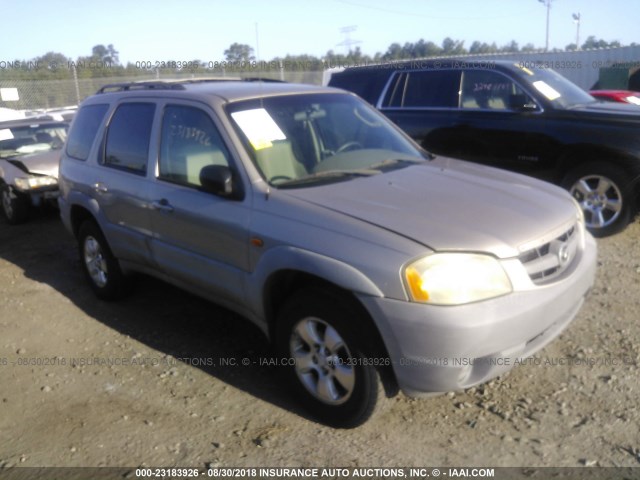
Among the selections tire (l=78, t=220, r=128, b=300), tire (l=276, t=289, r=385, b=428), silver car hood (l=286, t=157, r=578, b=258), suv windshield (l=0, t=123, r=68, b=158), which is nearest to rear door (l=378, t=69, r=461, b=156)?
silver car hood (l=286, t=157, r=578, b=258)

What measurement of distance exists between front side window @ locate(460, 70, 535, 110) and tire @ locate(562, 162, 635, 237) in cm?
97

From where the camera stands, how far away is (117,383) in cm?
390

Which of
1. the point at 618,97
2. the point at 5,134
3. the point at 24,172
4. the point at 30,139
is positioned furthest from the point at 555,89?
the point at 5,134

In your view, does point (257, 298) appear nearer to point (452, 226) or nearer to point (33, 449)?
point (452, 226)

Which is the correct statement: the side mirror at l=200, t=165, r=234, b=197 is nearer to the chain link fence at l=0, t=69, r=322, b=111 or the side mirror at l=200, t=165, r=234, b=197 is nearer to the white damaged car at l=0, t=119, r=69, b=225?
the white damaged car at l=0, t=119, r=69, b=225

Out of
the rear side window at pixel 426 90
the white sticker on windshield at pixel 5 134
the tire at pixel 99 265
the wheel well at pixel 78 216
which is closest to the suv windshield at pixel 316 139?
the tire at pixel 99 265

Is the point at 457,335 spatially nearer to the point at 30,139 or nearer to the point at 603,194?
the point at 603,194

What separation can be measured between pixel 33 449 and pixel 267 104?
245 centimetres

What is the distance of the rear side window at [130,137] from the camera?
4.38m

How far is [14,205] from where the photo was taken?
26.7 ft

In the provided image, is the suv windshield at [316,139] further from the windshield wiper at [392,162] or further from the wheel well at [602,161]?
the wheel well at [602,161]

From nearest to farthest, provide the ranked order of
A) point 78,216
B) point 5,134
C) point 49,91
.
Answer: point 78,216 < point 5,134 < point 49,91

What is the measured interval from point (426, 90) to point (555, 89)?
4.75 ft

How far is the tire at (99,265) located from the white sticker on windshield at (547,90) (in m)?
4.66
